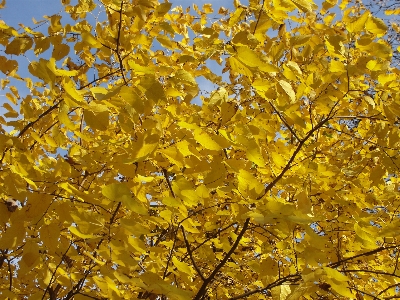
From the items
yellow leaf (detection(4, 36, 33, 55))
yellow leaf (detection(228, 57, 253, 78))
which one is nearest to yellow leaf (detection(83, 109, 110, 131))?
yellow leaf (detection(228, 57, 253, 78))

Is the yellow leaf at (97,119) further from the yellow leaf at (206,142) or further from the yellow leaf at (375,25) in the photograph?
the yellow leaf at (375,25)

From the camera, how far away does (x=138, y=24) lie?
5.48ft

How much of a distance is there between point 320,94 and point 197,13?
6.90 feet

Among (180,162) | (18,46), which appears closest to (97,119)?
(180,162)

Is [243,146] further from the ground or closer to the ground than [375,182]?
closer to the ground

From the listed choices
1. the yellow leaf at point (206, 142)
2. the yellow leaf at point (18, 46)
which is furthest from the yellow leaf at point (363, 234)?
the yellow leaf at point (18, 46)

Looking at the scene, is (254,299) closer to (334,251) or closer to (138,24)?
(334,251)

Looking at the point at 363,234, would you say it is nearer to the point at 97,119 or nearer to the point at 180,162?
the point at 180,162

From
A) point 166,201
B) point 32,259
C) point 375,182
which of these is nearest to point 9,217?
point 32,259

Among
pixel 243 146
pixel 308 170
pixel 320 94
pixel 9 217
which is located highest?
pixel 320 94

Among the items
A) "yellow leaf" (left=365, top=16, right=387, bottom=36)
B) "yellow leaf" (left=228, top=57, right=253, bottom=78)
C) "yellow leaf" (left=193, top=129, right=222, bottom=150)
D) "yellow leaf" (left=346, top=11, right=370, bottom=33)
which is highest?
"yellow leaf" (left=346, top=11, right=370, bottom=33)

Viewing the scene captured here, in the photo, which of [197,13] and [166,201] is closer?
[166,201]

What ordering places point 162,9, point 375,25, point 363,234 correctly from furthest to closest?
point 162,9, point 375,25, point 363,234

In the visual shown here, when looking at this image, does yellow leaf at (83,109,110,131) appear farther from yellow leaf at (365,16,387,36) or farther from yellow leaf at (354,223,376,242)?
yellow leaf at (365,16,387,36)
